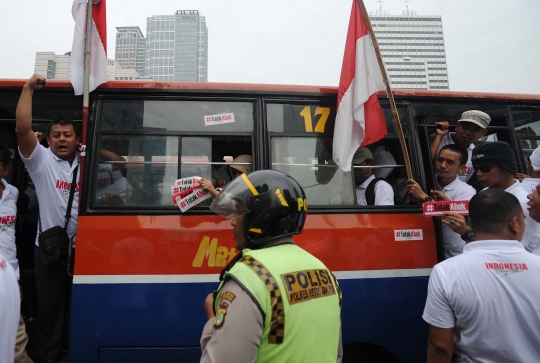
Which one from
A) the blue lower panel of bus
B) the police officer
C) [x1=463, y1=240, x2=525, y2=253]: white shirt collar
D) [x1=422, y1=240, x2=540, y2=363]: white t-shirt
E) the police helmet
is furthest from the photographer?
the blue lower panel of bus

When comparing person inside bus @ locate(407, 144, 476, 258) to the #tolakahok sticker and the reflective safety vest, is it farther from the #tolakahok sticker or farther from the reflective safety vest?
the reflective safety vest

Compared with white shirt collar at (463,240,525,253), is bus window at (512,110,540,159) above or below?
above

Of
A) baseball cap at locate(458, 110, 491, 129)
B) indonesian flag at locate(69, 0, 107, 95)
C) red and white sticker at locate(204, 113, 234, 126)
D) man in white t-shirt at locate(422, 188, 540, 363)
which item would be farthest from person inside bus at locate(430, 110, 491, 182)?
indonesian flag at locate(69, 0, 107, 95)

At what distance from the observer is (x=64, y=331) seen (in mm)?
2924

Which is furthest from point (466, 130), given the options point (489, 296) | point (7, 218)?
point (7, 218)

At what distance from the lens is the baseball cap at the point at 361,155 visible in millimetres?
3051

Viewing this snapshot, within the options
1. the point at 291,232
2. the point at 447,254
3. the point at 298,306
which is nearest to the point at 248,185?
the point at 291,232

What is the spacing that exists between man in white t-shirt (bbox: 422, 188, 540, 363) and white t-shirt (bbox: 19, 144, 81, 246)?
2670mm

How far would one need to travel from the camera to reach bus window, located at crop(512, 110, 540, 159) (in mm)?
3168

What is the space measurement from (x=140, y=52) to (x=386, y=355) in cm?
6513

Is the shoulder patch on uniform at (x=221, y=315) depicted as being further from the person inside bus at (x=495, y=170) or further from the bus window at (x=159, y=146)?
the person inside bus at (x=495, y=170)

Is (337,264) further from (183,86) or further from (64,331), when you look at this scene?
(64,331)

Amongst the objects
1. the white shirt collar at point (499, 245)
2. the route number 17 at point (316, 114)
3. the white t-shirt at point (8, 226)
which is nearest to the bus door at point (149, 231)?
the route number 17 at point (316, 114)

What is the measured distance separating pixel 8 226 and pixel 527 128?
4.64 meters
